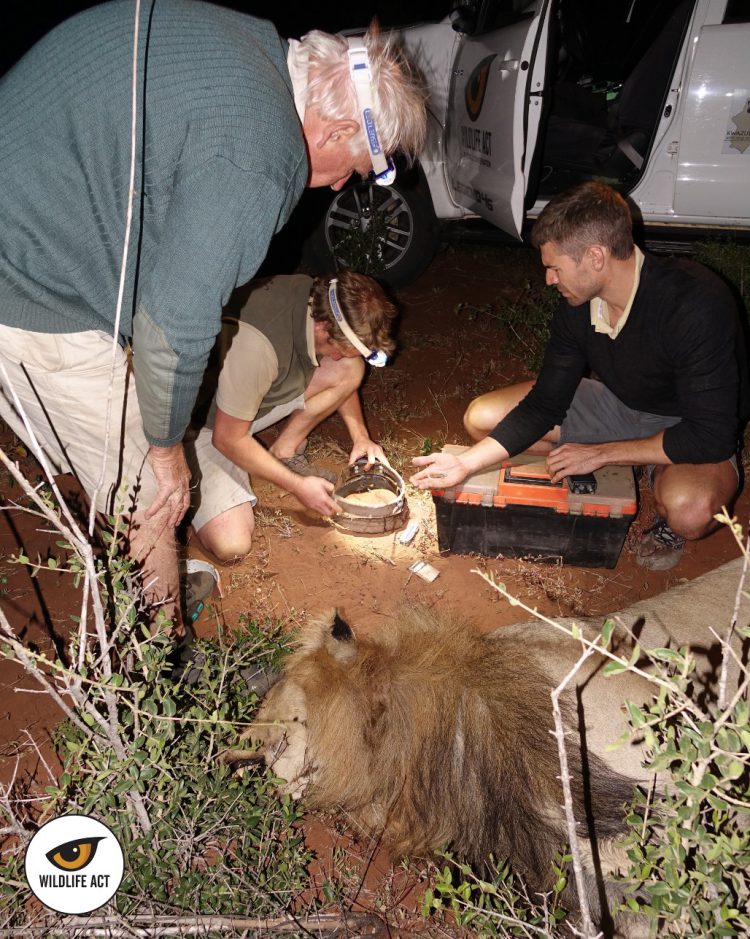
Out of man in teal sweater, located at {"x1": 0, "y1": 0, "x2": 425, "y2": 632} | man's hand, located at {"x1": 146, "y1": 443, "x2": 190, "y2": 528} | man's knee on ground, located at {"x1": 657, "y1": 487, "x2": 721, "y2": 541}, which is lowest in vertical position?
man's knee on ground, located at {"x1": 657, "y1": 487, "x2": 721, "y2": 541}

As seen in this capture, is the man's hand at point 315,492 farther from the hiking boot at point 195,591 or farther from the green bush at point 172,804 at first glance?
the green bush at point 172,804

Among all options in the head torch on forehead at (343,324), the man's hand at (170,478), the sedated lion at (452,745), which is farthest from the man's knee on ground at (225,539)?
the sedated lion at (452,745)

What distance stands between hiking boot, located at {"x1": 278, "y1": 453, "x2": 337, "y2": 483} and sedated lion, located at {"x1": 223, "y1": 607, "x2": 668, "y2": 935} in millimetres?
1936

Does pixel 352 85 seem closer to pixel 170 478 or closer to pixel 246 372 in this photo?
pixel 170 478

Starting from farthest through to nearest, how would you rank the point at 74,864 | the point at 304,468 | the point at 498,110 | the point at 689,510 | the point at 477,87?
1. the point at 477,87
2. the point at 498,110
3. the point at 304,468
4. the point at 689,510
5. the point at 74,864

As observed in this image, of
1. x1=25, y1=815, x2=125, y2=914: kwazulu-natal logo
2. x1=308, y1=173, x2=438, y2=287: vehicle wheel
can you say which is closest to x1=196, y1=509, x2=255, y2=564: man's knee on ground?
x1=25, y1=815, x2=125, y2=914: kwazulu-natal logo

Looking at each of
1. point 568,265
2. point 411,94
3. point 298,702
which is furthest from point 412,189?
point 298,702

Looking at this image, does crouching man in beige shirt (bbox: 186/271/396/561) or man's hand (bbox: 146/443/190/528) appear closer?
man's hand (bbox: 146/443/190/528)

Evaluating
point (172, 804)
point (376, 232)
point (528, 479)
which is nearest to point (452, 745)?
point (172, 804)

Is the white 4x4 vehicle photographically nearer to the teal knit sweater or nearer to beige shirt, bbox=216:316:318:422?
beige shirt, bbox=216:316:318:422

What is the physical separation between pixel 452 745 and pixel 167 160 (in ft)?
5.80

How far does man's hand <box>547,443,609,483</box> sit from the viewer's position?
3.31 meters

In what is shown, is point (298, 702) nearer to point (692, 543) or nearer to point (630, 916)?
point (630, 916)

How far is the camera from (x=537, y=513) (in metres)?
3.35
